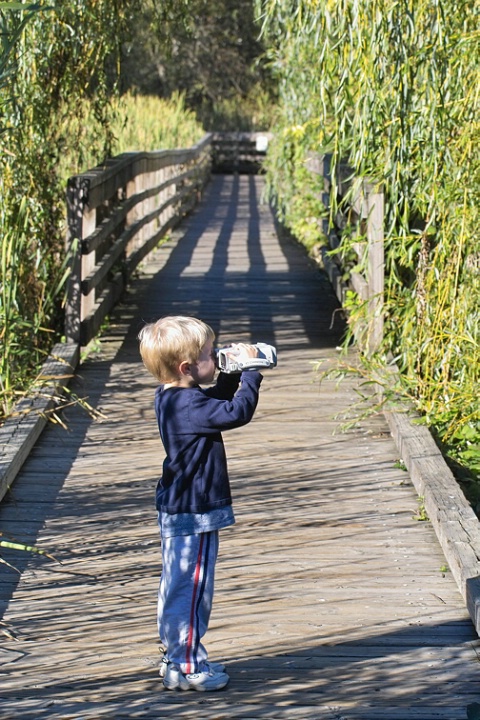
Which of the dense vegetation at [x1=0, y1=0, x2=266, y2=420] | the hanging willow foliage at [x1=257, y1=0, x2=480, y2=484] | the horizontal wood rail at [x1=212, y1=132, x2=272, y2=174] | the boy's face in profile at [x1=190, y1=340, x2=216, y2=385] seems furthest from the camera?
the horizontal wood rail at [x1=212, y1=132, x2=272, y2=174]

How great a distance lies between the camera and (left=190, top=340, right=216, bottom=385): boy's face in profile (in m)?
3.65

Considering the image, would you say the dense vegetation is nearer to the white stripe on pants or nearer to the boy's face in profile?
the boy's face in profile

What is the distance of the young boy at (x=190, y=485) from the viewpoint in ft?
11.8

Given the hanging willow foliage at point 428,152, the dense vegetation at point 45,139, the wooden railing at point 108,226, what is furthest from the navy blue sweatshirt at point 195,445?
the wooden railing at point 108,226

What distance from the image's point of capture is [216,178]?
104ft

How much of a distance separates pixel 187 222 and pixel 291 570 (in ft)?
51.9

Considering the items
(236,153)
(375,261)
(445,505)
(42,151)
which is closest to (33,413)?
(375,261)

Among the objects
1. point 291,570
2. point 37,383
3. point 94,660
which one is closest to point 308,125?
point 37,383

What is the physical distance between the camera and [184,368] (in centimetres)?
366

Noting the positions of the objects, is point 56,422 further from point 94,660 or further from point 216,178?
point 216,178

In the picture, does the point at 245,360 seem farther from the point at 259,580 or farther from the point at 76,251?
the point at 76,251

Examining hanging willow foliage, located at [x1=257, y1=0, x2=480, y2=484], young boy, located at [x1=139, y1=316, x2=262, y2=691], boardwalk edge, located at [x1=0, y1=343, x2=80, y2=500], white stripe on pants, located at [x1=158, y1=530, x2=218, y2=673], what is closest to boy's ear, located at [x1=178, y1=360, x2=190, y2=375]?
young boy, located at [x1=139, y1=316, x2=262, y2=691]

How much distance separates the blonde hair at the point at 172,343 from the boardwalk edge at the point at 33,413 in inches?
69.7

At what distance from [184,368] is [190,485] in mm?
353
